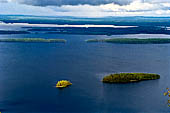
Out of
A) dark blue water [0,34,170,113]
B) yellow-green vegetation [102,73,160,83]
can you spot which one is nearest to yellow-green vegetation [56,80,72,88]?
dark blue water [0,34,170,113]

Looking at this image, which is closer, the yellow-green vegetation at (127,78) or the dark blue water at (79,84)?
the dark blue water at (79,84)

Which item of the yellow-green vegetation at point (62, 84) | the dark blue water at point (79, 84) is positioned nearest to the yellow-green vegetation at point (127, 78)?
the dark blue water at point (79, 84)

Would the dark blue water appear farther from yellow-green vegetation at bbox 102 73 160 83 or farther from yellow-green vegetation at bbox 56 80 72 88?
yellow-green vegetation at bbox 102 73 160 83

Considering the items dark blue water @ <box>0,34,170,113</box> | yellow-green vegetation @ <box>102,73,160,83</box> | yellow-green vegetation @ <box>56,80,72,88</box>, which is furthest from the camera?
yellow-green vegetation @ <box>102,73,160,83</box>

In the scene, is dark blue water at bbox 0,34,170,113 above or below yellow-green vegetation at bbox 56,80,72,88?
below

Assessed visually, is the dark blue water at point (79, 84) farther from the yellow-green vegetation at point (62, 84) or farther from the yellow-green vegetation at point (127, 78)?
the yellow-green vegetation at point (127, 78)

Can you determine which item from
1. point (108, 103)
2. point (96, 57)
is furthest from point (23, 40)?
point (108, 103)

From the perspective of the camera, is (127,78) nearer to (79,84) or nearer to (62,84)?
(79,84)

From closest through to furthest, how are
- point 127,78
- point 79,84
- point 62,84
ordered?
point 62,84 < point 79,84 < point 127,78

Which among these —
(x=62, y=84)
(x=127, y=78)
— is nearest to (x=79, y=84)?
(x=62, y=84)
